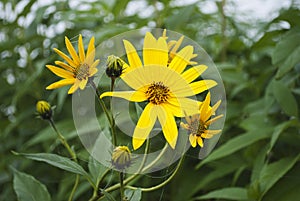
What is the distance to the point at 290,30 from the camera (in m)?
0.79

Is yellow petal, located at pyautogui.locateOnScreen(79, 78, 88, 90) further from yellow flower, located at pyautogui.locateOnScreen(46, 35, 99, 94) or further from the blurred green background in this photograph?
the blurred green background

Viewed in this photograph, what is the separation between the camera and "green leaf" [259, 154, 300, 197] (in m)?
0.67

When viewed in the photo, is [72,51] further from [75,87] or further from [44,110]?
[44,110]

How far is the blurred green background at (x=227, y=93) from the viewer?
73cm

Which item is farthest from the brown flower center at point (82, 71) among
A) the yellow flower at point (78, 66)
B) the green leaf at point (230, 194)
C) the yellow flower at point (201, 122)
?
the green leaf at point (230, 194)

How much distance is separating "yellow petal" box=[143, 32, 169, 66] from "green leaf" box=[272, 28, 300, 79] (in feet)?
1.01

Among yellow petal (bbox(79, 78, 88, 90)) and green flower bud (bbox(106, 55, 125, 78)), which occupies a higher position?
green flower bud (bbox(106, 55, 125, 78))

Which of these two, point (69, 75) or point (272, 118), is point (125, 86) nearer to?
point (69, 75)

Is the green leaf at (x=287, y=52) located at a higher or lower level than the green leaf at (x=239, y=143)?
higher

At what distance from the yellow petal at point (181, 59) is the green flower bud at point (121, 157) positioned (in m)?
0.09

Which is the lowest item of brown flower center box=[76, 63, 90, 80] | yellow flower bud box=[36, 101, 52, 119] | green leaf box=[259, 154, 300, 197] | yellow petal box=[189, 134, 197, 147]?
green leaf box=[259, 154, 300, 197]

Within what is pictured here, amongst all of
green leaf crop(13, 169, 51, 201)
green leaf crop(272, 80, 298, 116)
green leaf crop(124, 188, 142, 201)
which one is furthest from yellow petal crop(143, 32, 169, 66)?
green leaf crop(272, 80, 298, 116)

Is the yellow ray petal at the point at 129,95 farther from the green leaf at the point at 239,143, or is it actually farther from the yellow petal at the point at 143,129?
the green leaf at the point at 239,143

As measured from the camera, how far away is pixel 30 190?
60 centimetres
